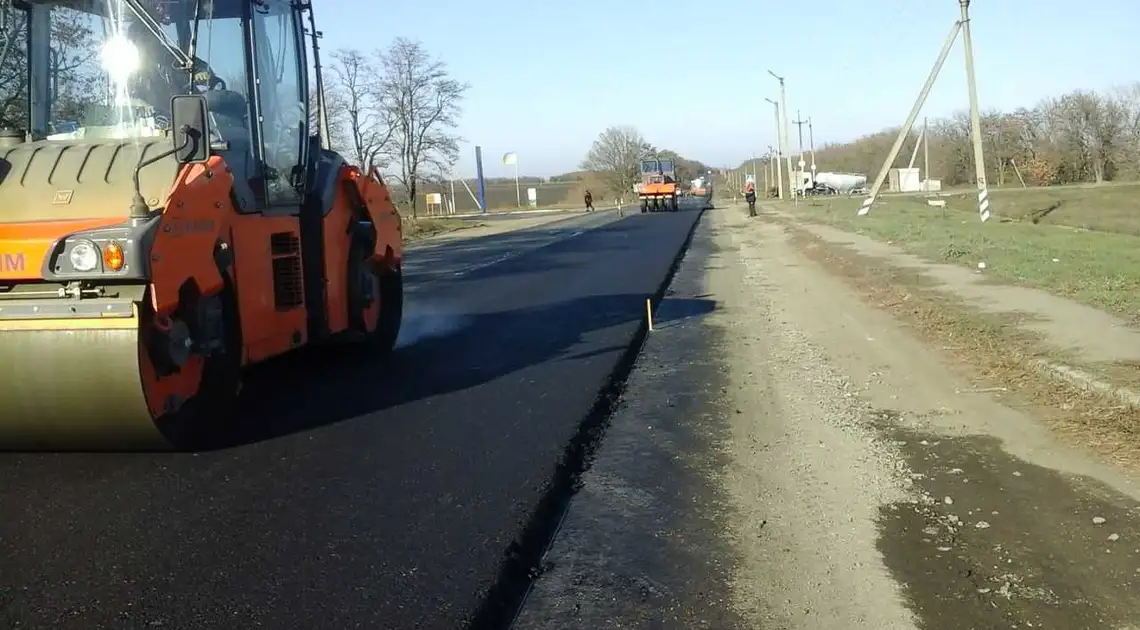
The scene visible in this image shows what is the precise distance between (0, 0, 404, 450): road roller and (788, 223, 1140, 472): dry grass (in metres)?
5.18

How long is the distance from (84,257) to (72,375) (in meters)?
0.60

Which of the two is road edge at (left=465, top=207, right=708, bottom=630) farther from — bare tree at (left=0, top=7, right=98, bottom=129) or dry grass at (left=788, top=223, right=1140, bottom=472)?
bare tree at (left=0, top=7, right=98, bottom=129)

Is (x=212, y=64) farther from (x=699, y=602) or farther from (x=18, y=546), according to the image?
(x=699, y=602)

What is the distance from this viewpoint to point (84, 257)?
5.05 meters

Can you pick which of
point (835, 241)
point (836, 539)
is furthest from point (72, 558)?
point (835, 241)

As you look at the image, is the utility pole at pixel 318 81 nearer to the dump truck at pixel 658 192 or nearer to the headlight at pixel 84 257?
the headlight at pixel 84 257

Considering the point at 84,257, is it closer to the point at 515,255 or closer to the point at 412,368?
the point at 412,368

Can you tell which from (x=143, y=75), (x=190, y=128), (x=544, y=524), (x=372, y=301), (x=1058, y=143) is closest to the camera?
(x=544, y=524)

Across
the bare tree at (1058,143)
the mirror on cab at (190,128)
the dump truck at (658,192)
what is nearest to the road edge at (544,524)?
the mirror on cab at (190,128)

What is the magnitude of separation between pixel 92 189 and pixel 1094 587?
5.43 metres

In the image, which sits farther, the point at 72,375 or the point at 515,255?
the point at 515,255

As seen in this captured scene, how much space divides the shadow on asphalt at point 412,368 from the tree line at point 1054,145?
7067 centimetres

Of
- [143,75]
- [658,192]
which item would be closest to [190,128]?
[143,75]

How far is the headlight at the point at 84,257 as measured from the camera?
16.5ft
